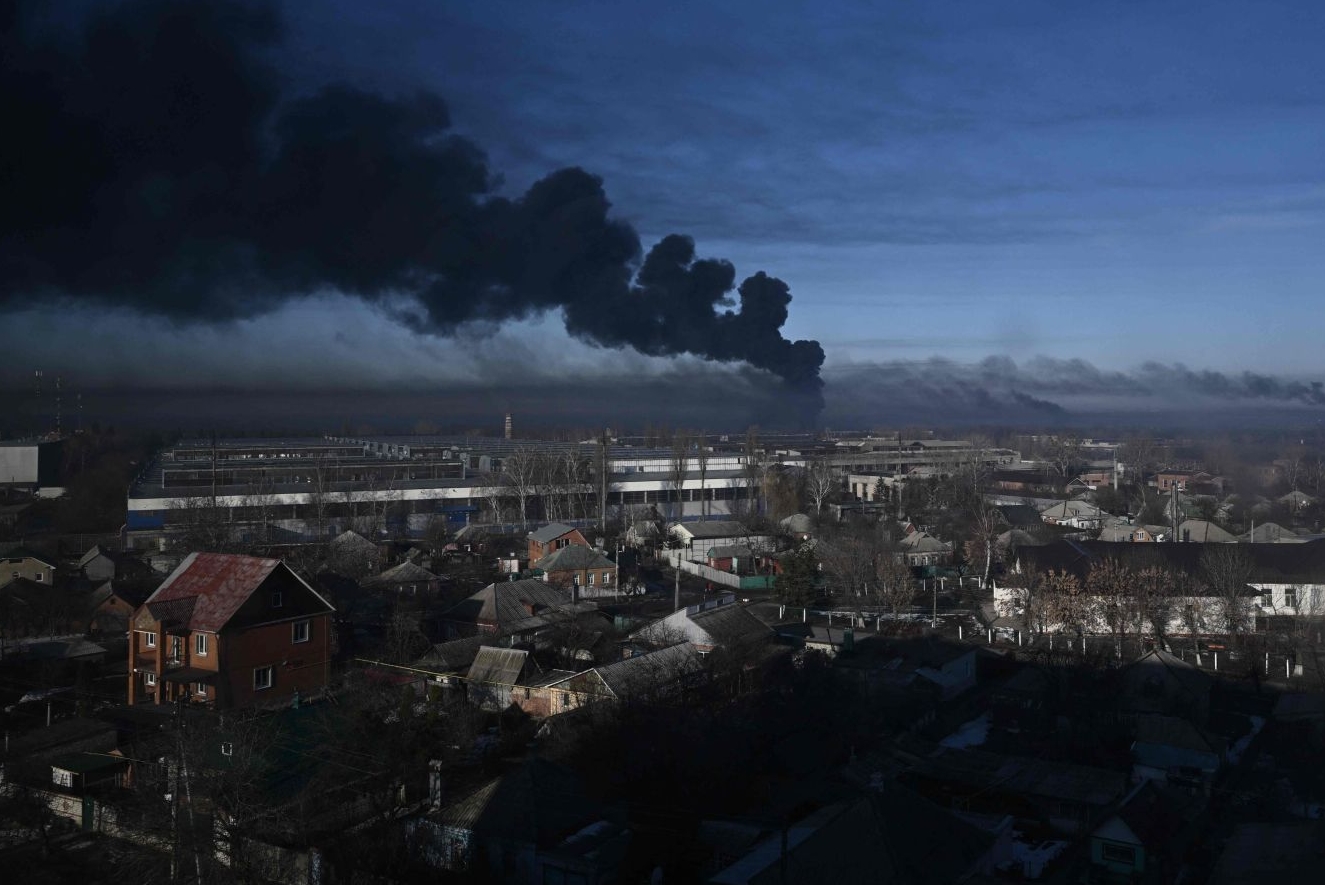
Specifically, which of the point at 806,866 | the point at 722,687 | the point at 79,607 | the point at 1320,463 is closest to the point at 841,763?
the point at 722,687

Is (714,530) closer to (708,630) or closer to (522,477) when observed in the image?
(522,477)

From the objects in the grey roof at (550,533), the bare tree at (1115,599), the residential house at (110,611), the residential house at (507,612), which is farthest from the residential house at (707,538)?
the residential house at (110,611)

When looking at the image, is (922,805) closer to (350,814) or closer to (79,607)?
(350,814)

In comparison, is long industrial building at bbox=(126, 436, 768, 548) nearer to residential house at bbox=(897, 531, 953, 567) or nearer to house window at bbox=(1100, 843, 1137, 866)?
residential house at bbox=(897, 531, 953, 567)

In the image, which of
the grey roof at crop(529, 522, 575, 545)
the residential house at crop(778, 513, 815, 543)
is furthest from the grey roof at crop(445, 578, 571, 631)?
the residential house at crop(778, 513, 815, 543)

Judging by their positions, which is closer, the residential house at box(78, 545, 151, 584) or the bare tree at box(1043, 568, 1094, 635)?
the bare tree at box(1043, 568, 1094, 635)

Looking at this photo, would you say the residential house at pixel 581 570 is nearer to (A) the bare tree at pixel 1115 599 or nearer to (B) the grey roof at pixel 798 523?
(B) the grey roof at pixel 798 523
